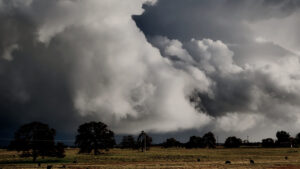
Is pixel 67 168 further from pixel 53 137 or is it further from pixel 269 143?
pixel 269 143

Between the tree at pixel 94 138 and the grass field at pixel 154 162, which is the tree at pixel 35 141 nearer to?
the grass field at pixel 154 162

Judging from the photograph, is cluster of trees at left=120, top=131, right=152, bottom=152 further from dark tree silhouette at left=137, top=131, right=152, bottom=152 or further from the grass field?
the grass field

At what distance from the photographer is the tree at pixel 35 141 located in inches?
2446

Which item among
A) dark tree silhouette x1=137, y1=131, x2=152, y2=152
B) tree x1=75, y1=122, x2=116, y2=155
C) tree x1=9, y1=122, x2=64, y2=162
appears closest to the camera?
tree x1=9, y1=122, x2=64, y2=162

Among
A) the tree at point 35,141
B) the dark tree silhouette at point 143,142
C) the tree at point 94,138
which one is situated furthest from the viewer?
the dark tree silhouette at point 143,142

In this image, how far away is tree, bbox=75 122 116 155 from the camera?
91.8 metres

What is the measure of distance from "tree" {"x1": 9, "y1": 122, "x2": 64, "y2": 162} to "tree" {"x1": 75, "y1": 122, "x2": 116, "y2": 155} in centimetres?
2753

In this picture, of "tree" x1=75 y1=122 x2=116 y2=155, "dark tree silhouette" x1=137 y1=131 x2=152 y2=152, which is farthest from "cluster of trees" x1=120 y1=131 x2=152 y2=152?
"tree" x1=75 y1=122 x2=116 y2=155

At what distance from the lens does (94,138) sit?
9294cm

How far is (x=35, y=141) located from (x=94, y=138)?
104 ft

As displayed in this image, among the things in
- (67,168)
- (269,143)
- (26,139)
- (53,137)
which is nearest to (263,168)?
(67,168)

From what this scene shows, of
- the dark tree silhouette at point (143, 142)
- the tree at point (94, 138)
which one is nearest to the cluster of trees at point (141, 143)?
the dark tree silhouette at point (143, 142)

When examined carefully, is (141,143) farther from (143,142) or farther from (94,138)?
(94,138)

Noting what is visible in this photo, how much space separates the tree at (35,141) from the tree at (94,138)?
90.3ft
